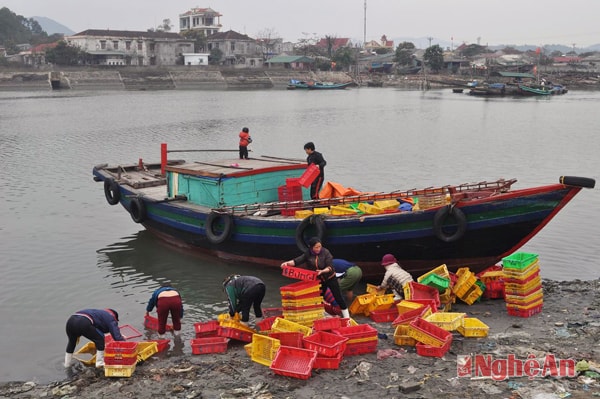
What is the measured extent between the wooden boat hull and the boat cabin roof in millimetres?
963

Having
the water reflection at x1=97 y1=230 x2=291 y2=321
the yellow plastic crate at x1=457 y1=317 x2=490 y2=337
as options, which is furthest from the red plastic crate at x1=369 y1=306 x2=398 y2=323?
the water reflection at x1=97 y1=230 x2=291 y2=321

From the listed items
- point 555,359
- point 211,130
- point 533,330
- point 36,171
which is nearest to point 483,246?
point 533,330

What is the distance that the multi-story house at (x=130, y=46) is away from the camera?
10106cm

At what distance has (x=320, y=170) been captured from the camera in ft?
44.0

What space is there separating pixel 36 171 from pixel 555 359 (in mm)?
24706

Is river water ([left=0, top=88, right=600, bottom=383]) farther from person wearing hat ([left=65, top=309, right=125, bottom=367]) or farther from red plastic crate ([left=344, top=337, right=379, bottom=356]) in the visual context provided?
red plastic crate ([left=344, top=337, right=379, bottom=356])

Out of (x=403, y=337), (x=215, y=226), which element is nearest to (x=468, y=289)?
(x=403, y=337)

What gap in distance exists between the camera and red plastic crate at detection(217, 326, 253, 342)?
919 cm

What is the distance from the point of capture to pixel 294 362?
7906 mm

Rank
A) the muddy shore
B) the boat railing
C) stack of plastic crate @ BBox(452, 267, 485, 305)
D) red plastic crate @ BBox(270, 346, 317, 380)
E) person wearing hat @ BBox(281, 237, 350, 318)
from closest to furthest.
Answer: the muddy shore
red plastic crate @ BBox(270, 346, 317, 380)
person wearing hat @ BBox(281, 237, 350, 318)
stack of plastic crate @ BBox(452, 267, 485, 305)
the boat railing

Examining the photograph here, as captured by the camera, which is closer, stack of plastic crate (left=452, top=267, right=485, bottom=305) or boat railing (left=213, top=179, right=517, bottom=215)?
stack of plastic crate (left=452, top=267, right=485, bottom=305)

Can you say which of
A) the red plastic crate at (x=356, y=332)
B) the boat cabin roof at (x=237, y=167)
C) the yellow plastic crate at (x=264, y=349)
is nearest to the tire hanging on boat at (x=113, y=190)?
the boat cabin roof at (x=237, y=167)

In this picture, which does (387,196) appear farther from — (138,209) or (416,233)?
(138,209)

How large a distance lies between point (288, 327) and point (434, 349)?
1.96 m
